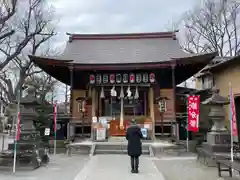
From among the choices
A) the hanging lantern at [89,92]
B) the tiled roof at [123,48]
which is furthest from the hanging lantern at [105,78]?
the hanging lantern at [89,92]

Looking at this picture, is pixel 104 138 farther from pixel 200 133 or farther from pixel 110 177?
pixel 110 177

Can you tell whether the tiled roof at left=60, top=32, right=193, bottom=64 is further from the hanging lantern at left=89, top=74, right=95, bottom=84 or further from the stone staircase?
the stone staircase

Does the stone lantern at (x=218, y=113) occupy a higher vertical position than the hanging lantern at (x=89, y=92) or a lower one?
lower

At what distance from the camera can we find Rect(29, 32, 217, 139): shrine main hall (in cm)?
1742

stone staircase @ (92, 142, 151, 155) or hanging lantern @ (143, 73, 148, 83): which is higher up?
hanging lantern @ (143, 73, 148, 83)

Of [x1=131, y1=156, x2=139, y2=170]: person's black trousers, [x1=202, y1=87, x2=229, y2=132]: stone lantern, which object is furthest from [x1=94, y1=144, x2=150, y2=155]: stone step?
[x1=131, y1=156, x2=139, y2=170]: person's black trousers

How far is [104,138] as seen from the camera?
16547mm

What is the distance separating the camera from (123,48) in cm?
2211

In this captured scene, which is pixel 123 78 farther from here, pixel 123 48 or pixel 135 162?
pixel 135 162

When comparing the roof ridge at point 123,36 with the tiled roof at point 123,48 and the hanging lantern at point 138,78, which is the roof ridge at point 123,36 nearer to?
the tiled roof at point 123,48

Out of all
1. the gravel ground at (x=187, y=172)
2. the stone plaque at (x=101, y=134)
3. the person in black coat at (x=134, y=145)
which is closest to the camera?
the gravel ground at (x=187, y=172)

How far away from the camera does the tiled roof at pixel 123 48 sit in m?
20.0

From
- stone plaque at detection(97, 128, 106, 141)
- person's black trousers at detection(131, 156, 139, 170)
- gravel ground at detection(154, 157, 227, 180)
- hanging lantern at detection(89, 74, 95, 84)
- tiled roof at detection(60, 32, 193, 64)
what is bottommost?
gravel ground at detection(154, 157, 227, 180)

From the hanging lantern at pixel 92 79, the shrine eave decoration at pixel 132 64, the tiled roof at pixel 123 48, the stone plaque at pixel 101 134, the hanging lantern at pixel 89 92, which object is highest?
the tiled roof at pixel 123 48
